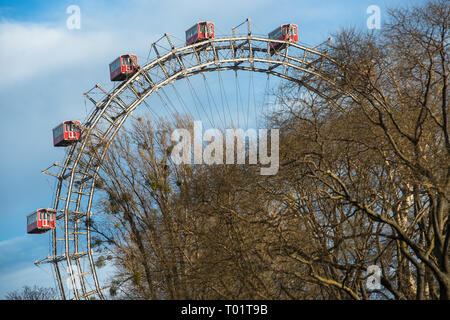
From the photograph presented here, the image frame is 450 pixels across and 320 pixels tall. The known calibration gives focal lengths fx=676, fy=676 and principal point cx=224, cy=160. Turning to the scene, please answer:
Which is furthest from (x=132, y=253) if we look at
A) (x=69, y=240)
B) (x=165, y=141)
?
(x=69, y=240)

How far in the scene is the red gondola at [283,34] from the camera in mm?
39125

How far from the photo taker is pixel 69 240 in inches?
1487

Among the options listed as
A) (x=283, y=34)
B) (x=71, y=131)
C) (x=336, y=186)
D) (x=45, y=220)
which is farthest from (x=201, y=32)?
(x=336, y=186)

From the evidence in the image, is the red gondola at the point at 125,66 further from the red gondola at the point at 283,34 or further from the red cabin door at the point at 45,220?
the red cabin door at the point at 45,220

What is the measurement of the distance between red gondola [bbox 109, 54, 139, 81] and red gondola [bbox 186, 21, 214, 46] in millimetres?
3219

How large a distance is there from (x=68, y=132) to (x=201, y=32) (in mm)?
9608

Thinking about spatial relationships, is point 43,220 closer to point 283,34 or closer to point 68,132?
point 68,132

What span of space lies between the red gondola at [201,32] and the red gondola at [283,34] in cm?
359

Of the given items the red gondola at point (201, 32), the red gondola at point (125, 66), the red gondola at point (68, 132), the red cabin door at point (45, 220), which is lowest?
the red cabin door at point (45, 220)

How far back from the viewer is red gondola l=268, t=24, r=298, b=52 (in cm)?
3912

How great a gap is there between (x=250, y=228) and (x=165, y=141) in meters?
6.95

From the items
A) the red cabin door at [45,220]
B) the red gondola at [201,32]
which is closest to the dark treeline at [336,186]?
the red gondola at [201,32]

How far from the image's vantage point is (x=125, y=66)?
37875mm
